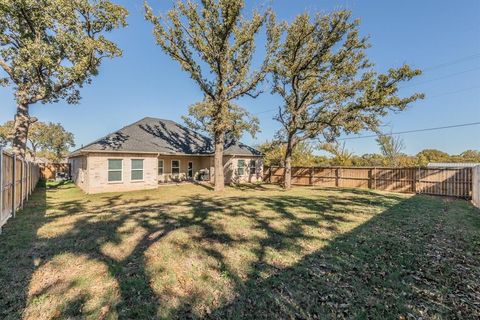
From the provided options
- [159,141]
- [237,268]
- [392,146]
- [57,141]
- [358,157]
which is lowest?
[237,268]

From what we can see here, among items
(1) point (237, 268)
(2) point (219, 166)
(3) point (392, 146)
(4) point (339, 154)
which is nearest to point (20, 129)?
(2) point (219, 166)

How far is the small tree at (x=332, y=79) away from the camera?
1355cm

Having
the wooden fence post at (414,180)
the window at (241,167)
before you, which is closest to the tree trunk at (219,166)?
the window at (241,167)

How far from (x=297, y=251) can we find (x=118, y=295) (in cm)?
327

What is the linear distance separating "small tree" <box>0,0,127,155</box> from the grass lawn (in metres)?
9.10

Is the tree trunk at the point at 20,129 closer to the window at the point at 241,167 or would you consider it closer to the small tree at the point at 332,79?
the window at the point at 241,167

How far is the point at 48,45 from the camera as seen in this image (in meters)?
12.0

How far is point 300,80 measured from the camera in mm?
15633

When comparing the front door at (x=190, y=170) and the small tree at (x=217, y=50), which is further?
the front door at (x=190, y=170)

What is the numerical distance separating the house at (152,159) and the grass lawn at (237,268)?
6956 mm

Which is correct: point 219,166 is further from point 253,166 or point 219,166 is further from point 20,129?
point 20,129

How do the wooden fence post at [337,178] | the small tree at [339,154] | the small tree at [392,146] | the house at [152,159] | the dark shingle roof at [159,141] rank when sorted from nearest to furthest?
the house at [152,159]
the dark shingle roof at [159,141]
the wooden fence post at [337,178]
the small tree at [339,154]
the small tree at [392,146]

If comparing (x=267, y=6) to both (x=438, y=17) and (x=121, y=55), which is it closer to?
(x=121, y=55)

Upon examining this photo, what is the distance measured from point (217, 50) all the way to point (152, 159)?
325 inches
